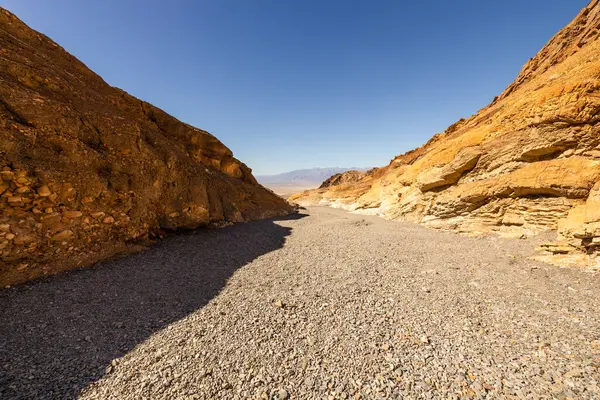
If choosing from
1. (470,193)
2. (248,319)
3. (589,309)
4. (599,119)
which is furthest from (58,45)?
(599,119)

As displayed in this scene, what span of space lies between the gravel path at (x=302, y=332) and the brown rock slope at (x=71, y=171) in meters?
1.34

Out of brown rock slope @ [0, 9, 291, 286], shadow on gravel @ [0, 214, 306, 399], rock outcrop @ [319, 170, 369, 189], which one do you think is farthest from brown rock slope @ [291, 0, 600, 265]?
rock outcrop @ [319, 170, 369, 189]

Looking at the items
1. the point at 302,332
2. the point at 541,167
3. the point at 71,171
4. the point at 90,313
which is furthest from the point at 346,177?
the point at 90,313

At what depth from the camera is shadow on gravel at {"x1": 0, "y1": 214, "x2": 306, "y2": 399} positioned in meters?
3.70

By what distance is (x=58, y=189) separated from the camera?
7.68 meters

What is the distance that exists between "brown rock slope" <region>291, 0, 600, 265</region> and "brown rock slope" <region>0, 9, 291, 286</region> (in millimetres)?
16600

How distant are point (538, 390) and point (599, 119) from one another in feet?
48.8

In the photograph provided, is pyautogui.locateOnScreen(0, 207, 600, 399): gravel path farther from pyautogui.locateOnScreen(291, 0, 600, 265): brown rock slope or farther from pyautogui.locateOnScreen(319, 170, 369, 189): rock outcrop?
pyautogui.locateOnScreen(319, 170, 369, 189): rock outcrop

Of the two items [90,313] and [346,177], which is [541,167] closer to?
[90,313]

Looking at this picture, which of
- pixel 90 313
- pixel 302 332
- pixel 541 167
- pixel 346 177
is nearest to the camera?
pixel 302 332

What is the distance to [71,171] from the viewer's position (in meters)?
8.23

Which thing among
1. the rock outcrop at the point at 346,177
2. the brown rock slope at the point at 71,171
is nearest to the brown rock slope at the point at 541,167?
the brown rock slope at the point at 71,171

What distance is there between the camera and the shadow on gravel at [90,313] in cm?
370

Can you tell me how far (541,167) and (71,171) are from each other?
21.7 metres
